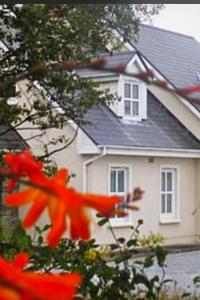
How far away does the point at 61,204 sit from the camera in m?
0.25

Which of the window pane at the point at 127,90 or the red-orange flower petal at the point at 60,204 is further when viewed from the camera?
the window pane at the point at 127,90

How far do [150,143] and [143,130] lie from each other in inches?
9.3

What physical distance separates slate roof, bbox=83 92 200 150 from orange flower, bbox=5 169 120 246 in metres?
2.48

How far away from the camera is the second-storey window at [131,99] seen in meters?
2.86

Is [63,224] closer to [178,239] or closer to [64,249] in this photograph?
[64,249]

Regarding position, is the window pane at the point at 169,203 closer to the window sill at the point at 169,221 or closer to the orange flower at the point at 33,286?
the window sill at the point at 169,221

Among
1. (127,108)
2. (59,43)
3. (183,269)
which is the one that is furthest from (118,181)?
(183,269)

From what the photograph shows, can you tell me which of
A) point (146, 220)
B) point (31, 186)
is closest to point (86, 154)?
point (146, 220)

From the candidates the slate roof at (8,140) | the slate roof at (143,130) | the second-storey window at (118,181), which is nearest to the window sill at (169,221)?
the second-storey window at (118,181)

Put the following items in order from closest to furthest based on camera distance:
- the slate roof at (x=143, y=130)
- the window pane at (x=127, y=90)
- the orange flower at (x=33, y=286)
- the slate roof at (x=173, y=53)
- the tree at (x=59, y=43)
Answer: the orange flower at (x=33, y=286)
the tree at (x=59, y=43)
the slate roof at (x=173, y=53)
the slate roof at (x=143, y=130)
the window pane at (x=127, y=90)

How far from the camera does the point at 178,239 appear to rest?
284 cm

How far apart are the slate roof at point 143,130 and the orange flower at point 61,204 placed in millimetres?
2482

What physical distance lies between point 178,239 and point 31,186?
263 centimetres

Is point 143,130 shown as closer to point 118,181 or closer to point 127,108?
point 127,108
